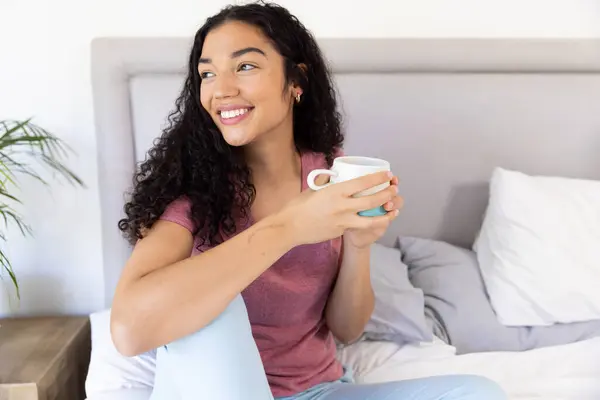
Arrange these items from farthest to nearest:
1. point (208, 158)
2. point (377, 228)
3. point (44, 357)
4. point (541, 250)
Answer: point (541, 250) → point (44, 357) → point (208, 158) → point (377, 228)

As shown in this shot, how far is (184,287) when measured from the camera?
857 millimetres

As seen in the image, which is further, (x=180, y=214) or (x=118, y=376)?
(x=118, y=376)

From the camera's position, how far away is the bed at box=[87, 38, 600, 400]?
1549 mm

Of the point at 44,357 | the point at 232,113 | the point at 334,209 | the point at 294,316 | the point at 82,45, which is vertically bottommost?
the point at 44,357

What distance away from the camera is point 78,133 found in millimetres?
1607

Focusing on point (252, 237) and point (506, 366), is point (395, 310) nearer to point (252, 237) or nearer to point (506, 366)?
point (506, 366)

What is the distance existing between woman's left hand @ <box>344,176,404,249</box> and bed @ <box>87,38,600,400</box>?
581mm

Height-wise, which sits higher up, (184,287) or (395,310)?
(184,287)

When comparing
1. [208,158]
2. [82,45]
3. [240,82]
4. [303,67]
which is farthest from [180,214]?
[82,45]

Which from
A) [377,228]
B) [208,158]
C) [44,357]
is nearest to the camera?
[377,228]

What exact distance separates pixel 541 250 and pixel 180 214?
0.94m

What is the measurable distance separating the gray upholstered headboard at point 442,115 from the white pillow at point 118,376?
1.02 feet

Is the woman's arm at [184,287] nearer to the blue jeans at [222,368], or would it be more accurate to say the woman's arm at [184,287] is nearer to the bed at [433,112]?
the blue jeans at [222,368]

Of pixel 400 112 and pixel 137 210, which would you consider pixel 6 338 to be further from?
pixel 400 112
